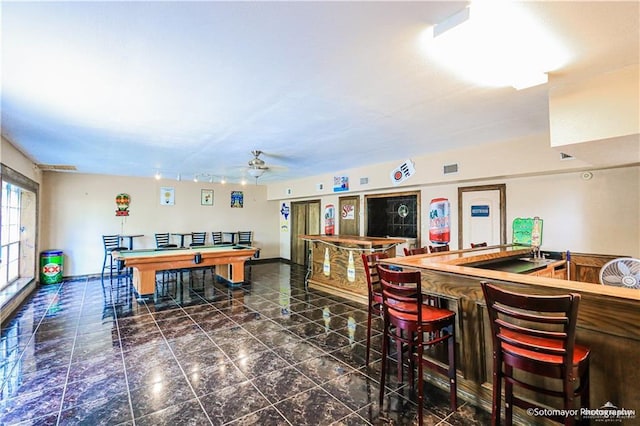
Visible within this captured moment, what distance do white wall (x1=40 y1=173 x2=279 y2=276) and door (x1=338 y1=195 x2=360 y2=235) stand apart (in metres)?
Result: 3.62

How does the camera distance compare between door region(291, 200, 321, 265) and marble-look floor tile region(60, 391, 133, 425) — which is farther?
door region(291, 200, 321, 265)

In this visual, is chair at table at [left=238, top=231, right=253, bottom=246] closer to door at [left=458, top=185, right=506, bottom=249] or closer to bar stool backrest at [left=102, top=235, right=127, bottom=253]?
bar stool backrest at [left=102, top=235, right=127, bottom=253]

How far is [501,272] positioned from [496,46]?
167 cm

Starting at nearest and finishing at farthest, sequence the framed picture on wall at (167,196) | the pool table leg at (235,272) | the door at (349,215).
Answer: the pool table leg at (235,272) → the door at (349,215) → the framed picture on wall at (167,196)

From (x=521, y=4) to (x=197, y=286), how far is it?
667 centimetres

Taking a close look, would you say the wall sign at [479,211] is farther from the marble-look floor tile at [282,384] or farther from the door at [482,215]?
the marble-look floor tile at [282,384]

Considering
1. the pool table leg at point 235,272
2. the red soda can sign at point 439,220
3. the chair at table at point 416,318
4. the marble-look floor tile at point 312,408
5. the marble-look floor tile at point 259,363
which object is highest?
the red soda can sign at point 439,220

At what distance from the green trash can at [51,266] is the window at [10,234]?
665 mm

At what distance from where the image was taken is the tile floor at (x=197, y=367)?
7.23 ft

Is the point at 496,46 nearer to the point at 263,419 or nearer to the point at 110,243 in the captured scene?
the point at 263,419

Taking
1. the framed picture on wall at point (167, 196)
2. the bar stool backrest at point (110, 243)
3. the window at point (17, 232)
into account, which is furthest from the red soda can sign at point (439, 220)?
the bar stool backrest at point (110, 243)

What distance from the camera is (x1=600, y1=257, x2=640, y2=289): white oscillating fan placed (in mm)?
2674

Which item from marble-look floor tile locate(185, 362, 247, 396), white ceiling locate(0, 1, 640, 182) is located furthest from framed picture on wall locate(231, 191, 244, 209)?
marble-look floor tile locate(185, 362, 247, 396)

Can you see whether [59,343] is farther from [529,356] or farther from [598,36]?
[598,36]
